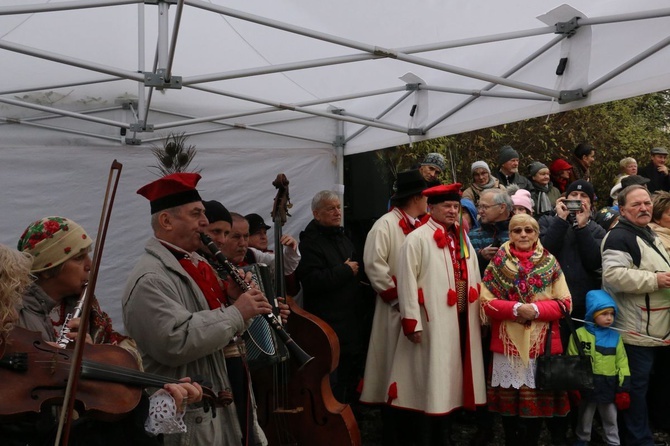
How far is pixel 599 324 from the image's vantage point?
526cm

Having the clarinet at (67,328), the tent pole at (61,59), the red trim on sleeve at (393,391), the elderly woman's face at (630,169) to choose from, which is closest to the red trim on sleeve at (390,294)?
the red trim on sleeve at (393,391)

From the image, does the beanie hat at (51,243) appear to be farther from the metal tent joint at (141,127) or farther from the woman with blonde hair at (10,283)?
the metal tent joint at (141,127)

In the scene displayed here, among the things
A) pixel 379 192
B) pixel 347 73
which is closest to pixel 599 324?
pixel 347 73

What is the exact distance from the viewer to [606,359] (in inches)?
207

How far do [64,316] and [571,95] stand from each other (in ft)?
10.8

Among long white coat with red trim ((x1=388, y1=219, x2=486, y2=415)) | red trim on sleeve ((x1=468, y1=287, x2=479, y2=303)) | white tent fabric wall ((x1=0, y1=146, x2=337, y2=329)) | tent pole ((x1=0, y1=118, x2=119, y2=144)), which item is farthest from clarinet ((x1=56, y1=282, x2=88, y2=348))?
tent pole ((x1=0, y1=118, x2=119, y2=144))

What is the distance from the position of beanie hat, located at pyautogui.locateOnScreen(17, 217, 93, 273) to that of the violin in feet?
1.47

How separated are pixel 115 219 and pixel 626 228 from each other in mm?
3833

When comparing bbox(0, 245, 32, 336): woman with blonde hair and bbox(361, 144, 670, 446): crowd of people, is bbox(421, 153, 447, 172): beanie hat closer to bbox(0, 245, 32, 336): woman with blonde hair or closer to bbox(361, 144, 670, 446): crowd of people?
bbox(361, 144, 670, 446): crowd of people

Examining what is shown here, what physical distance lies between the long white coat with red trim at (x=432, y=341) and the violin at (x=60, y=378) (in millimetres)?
2924

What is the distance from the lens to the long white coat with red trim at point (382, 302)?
5539mm

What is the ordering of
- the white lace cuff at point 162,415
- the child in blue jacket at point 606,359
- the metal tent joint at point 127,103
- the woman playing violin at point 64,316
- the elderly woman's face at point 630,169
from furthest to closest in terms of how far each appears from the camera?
the elderly woman's face at point 630,169, the metal tent joint at point 127,103, the child in blue jacket at point 606,359, the white lace cuff at point 162,415, the woman playing violin at point 64,316

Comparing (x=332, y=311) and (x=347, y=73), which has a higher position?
(x=347, y=73)

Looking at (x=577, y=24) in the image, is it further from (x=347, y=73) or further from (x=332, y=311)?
(x=332, y=311)
